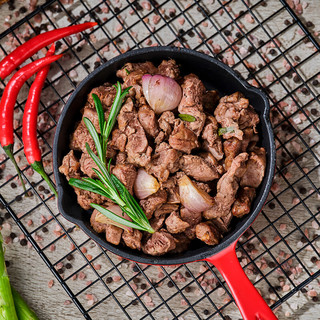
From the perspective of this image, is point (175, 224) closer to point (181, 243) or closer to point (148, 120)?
point (181, 243)

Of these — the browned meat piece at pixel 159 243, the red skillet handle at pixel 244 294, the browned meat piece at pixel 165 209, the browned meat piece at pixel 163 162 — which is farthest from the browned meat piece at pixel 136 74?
the red skillet handle at pixel 244 294

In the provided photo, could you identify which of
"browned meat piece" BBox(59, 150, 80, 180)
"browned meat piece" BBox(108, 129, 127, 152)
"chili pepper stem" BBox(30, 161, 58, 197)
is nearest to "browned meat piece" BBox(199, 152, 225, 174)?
"browned meat piece" BBox(108, 129, 127, 152)

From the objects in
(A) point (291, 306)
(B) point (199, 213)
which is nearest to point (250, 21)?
(B) point (199, 213)

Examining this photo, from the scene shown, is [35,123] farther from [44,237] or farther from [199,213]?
[199,213]

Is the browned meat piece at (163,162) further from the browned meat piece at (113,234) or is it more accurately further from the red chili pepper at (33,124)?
the red chili pepper at (33,124)

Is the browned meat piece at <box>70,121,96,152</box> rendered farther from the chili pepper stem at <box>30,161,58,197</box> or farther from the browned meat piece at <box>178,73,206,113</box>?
the browned meat piece at <box>178,73,206,113</box>

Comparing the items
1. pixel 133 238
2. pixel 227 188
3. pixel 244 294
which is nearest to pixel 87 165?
pixel 133 238
